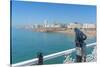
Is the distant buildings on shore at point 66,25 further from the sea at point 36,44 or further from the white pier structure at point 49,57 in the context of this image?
the white pier structure at point 49,57

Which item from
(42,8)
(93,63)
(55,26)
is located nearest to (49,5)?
(42,8)

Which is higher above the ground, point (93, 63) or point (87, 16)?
point (87, 16)

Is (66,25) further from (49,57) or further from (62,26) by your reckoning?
(49,57)

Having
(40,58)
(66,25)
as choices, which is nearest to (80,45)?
(66,25)

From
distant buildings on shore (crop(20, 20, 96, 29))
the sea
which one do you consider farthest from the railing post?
distant buildings on shore (crop(20, 20, 96, 29))

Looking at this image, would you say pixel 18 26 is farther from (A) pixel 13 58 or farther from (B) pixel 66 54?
(B) pixel 66 54
